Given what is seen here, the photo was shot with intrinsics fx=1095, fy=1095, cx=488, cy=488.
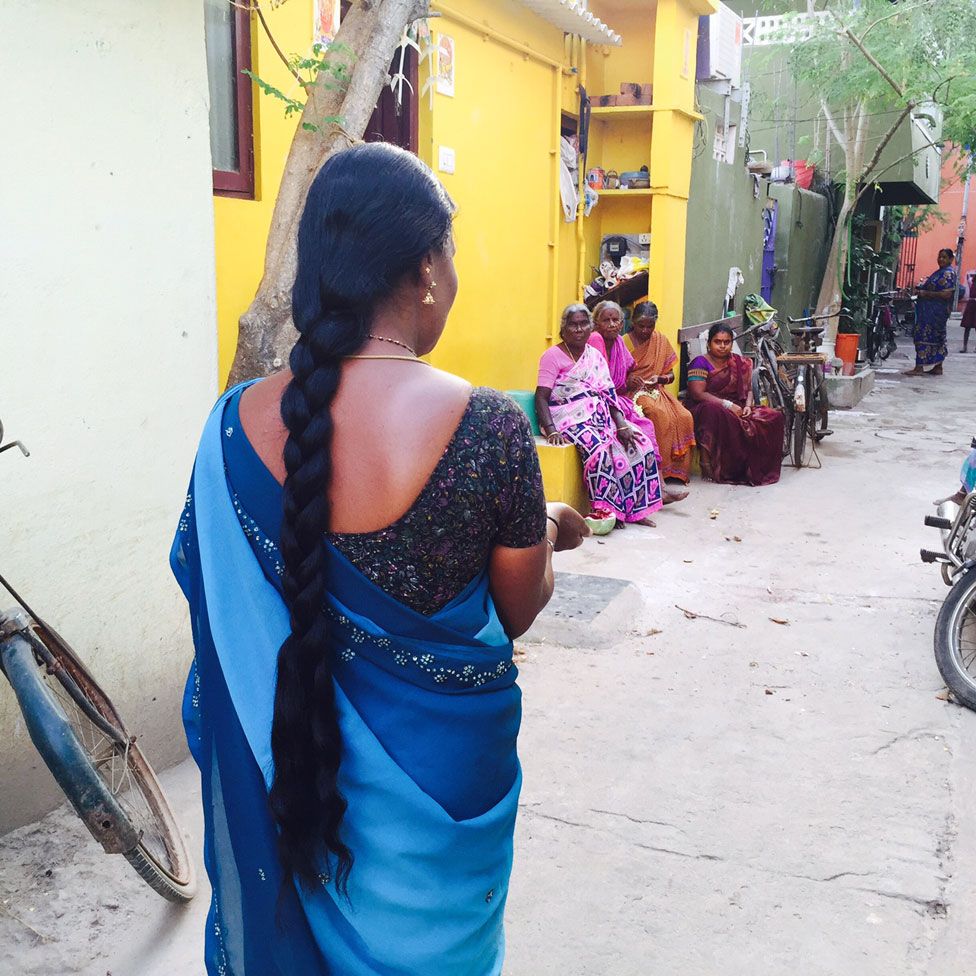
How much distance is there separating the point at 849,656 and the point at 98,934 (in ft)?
11.1

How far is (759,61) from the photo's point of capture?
16375 mm

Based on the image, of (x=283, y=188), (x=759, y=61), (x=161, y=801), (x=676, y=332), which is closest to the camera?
(x=161, y=801)

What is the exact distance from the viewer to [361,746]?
1.53 metres

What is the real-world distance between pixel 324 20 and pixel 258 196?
0.97 metres

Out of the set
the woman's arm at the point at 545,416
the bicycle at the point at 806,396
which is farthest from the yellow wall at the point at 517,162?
the bicycle at the point at 806,396

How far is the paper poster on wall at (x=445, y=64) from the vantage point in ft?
20.6

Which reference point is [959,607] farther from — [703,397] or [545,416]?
[703,397]

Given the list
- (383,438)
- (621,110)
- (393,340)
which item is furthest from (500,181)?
Answer: (383,438)

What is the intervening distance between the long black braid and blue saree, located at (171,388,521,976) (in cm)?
4

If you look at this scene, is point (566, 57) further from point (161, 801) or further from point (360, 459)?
point (360, 459)

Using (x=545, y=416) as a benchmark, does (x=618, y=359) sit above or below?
above

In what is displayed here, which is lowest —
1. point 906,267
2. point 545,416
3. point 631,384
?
point 545,416

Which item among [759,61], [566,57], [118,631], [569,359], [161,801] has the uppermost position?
[759,61]

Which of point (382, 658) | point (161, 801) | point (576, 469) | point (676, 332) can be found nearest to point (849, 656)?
point (576, 469)
